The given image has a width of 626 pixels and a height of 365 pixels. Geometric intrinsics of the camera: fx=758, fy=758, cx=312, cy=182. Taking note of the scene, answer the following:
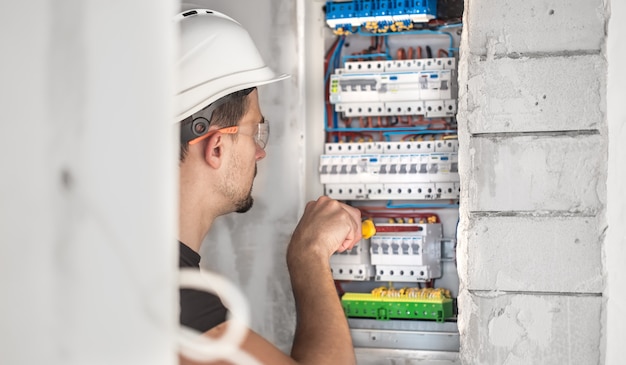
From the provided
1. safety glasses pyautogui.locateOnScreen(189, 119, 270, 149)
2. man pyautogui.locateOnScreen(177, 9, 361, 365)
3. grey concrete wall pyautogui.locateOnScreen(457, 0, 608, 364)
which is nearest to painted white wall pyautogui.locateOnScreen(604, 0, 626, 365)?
grey concrete wall pyautogui.locateOnScreen(457, 0, 608, 364)

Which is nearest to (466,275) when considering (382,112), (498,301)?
(498,301)

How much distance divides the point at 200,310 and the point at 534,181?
1.54m

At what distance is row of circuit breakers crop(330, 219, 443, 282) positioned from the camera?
306cm

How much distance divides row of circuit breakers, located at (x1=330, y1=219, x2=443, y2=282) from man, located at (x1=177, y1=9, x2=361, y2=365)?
1211mm

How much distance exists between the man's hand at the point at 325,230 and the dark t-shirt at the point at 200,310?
0.56 metres

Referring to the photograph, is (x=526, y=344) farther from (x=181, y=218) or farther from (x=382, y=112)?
(x=181, y=218)

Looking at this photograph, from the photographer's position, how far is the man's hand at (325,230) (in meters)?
1.96

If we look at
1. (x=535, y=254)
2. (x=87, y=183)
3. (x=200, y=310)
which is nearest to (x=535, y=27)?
(x=535, y=254)

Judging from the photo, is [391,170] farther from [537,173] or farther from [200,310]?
[200,310]

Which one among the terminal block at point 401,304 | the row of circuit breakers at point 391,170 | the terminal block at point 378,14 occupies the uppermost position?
the terminal block at point 378,14

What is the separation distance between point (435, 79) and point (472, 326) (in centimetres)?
99

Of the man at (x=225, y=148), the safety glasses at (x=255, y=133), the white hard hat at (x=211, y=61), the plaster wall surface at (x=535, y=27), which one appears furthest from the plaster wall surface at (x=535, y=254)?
the white hard hat at (x=211, y=61)

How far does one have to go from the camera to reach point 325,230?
78.6 inches

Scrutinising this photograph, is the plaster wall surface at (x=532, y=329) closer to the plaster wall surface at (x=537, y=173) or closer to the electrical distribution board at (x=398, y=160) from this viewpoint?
the plaster wall surface at (x=537, y=173)
